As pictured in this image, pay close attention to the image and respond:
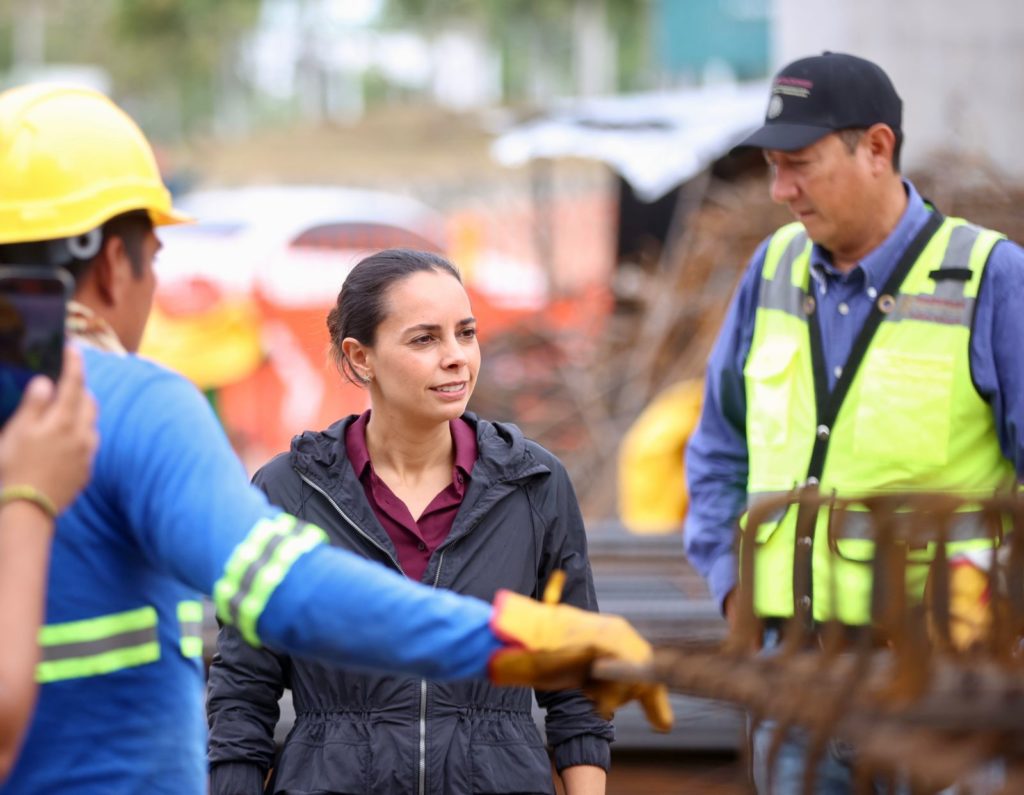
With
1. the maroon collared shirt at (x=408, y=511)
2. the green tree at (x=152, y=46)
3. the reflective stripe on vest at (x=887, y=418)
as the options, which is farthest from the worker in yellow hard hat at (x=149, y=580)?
the green tree at (x=152, y=46)

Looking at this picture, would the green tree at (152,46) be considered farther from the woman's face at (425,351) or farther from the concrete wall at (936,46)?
the woman's face at (425,351)

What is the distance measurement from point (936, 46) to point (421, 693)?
10779 millimetres

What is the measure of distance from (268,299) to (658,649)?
1149 centimetres

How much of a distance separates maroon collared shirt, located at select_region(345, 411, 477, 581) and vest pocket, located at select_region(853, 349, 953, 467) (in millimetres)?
870

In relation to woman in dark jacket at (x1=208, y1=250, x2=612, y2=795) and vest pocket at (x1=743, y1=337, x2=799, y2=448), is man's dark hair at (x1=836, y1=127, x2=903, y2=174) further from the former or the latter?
woman in dark jacket at (x1=208, y1=250, x2=612, y2=795)

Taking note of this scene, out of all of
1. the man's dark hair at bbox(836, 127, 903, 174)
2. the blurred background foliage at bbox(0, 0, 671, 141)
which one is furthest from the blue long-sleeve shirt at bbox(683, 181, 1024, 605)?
the blurred background foliage at bbox(0, 0, 671, 141)

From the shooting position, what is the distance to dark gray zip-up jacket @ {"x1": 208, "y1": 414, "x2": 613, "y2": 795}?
3178 millimetres

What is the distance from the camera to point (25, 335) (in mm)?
2232

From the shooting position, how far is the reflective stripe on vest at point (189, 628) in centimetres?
254

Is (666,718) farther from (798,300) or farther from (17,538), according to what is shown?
(798,300)

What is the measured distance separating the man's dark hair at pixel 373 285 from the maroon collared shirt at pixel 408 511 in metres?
0.25

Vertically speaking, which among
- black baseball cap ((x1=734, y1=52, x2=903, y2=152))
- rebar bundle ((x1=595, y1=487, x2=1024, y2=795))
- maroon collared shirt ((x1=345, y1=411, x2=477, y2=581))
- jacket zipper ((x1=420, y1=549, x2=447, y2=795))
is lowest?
jacket zipper ((x1=420, y1=549, x2=447, y2=795))

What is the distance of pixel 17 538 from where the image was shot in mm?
2172

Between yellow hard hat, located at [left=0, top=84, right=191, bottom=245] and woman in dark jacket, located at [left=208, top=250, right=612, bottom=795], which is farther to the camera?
woman in dark jacket, located at [left=208, top=250, right=612, bottom=795]
